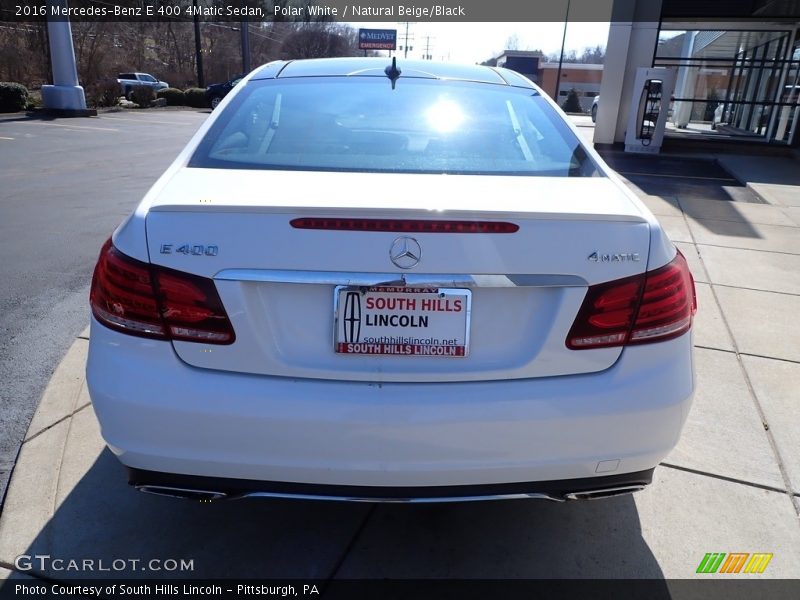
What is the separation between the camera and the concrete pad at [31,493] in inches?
91.9

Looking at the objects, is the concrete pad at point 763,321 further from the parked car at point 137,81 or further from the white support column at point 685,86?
the parked car at point 137,81

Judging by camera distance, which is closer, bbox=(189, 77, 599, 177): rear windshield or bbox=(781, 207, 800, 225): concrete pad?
bbox=(189, 77, 599, 177): rear windshield

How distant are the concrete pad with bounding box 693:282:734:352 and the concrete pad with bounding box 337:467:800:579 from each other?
1.61 meters

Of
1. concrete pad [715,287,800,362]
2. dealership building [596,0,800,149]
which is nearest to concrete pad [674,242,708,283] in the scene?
concrete pad [715,287,800,362]

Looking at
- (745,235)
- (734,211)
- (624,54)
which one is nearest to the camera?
(745,235)

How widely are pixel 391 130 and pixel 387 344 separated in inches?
45.9

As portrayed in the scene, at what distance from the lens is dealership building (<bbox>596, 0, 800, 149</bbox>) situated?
50.4 feet

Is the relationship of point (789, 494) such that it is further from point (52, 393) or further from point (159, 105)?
point (159, 105)

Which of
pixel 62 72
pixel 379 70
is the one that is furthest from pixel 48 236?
pixel 62 72

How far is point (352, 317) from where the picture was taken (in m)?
1.81

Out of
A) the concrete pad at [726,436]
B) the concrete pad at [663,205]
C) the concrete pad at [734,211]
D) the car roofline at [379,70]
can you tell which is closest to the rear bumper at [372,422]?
the concrete pad at [726,436]

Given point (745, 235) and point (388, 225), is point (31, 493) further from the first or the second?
point (745, 235)

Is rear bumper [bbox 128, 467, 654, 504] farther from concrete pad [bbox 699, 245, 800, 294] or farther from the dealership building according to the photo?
the dealership building

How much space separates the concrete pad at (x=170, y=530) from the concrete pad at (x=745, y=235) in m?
5.84
